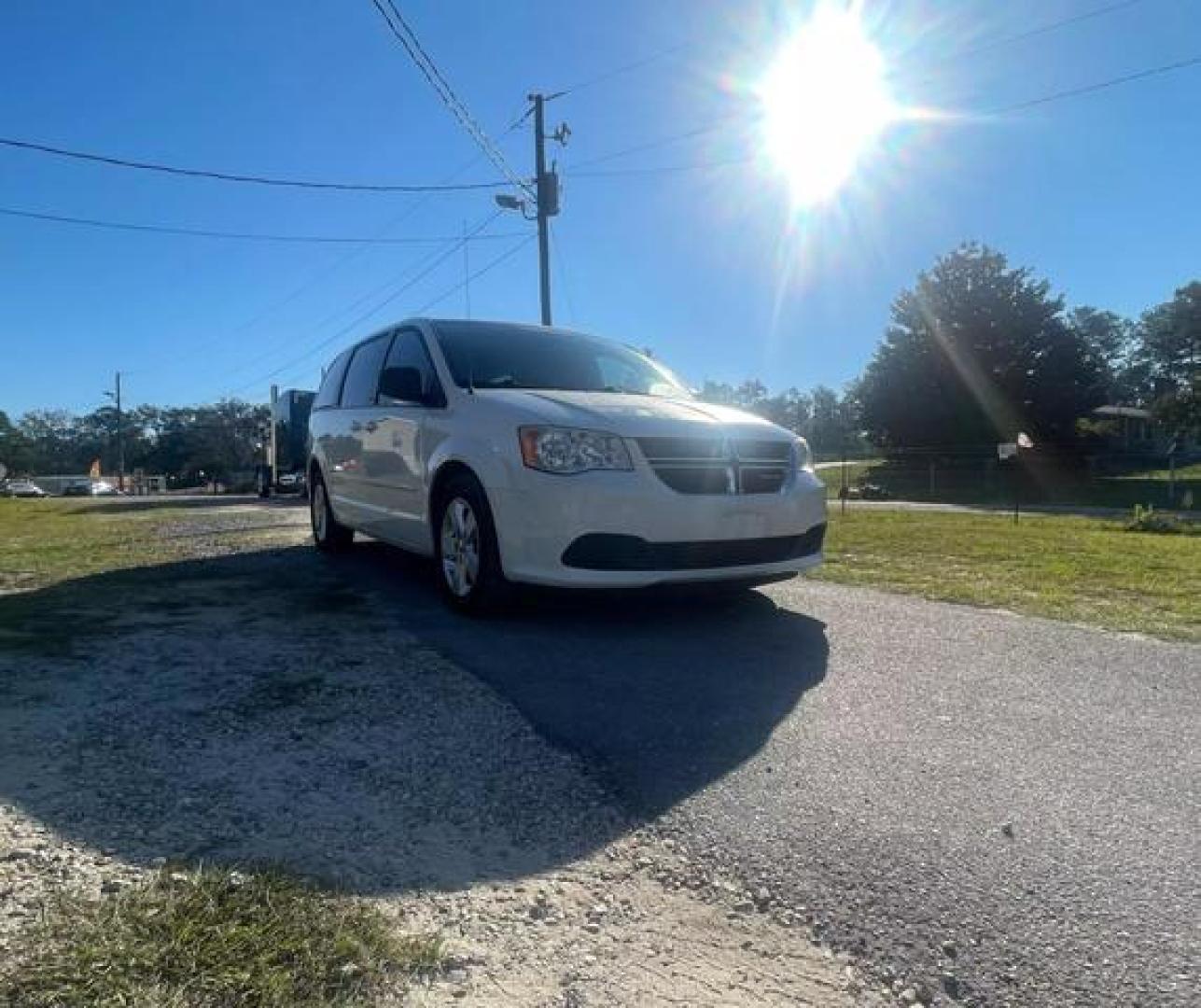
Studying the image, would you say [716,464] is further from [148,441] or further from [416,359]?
[148,441]

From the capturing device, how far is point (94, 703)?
2.90 m

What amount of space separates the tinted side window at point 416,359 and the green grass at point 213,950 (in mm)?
3513

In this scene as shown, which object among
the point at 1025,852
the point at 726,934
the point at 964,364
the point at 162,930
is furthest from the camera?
the point at 964,364

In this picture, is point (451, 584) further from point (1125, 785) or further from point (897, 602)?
point (1125, 785)

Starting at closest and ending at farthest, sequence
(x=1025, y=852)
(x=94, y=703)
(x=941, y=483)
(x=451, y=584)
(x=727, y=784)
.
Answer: (x=1025, y=852) → (x=727, y=784) → (x=94, y=703) → (x=451, y=584) → (x=941, y=483)

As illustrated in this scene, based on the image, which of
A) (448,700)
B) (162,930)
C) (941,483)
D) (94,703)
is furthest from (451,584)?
(941,483)

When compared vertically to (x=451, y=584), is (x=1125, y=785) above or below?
below

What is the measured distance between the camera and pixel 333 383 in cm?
733

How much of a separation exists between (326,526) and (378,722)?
195 inches

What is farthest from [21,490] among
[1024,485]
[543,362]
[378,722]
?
[378,722]

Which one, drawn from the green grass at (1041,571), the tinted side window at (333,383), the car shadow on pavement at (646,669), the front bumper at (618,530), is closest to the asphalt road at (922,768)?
the car shadow on pavement at (646,669)

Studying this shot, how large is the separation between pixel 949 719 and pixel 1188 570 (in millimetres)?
5258

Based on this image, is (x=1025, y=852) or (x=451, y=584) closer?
(x=1025, y=852)

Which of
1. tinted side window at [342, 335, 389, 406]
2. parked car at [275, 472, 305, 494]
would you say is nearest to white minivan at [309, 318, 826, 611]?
tinted side window at [342, 335, 389, 406]
